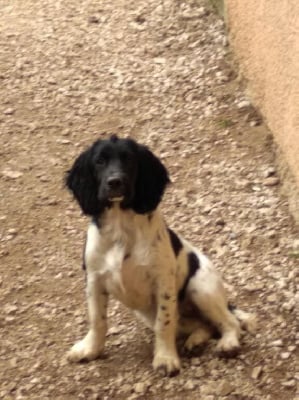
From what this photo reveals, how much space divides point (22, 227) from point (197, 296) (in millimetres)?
1508

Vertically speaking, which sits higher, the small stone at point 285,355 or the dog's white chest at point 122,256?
the dog's white chest at point 122,256

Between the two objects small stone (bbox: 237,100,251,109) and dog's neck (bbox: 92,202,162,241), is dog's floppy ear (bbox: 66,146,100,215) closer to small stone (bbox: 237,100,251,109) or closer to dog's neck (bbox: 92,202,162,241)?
dog's neck (bbox: 92,202,162,241)

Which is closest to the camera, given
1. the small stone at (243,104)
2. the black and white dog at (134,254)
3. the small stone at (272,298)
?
the black and white dog at (134,254)

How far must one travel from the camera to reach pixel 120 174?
12.4 feet

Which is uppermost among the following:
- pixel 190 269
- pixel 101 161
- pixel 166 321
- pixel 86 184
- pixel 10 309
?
pixel 101 161

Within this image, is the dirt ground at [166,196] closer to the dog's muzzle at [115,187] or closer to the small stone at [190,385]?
the small stone at [190,385]

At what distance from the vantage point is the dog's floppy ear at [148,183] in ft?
12.8

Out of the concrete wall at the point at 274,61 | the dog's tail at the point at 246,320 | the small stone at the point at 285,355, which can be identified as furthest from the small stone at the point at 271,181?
the small stone at the point at 285,355

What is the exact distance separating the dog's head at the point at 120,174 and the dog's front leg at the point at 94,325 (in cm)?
34

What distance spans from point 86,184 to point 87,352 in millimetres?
789

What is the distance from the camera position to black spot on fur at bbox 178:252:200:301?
13.8ft

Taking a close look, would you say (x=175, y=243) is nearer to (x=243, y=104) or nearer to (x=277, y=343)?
(x=277, y=343)

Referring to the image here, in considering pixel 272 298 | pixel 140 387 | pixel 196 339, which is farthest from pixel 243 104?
pixel 140 387

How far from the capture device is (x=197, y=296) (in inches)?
165
